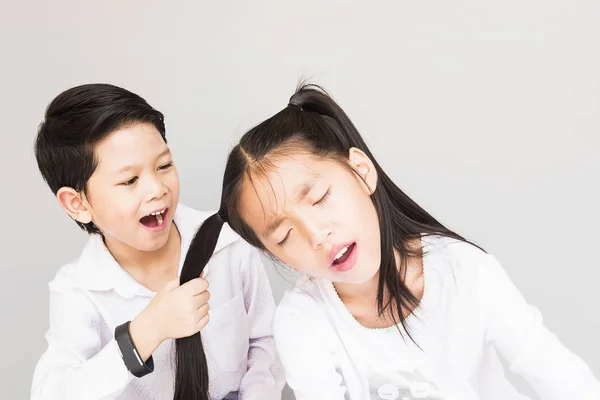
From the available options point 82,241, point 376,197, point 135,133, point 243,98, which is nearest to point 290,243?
point 376,197

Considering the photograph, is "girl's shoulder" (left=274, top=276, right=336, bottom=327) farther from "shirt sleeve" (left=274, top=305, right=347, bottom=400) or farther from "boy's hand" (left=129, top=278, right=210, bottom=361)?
"boy's hand" (left=129, top=278, right=210, bottom=361)

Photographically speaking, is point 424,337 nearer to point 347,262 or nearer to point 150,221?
point 347,262

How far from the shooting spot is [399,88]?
1869mm

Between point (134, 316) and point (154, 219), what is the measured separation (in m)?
0.19

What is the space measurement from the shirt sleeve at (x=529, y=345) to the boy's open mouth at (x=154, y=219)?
519mm

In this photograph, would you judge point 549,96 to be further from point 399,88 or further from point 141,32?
point 141,32

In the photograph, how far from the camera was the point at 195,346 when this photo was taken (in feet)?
4.43

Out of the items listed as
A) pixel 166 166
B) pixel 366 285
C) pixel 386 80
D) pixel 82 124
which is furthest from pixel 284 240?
pixel 386 80

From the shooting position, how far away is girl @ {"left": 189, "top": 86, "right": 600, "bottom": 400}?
1.14m

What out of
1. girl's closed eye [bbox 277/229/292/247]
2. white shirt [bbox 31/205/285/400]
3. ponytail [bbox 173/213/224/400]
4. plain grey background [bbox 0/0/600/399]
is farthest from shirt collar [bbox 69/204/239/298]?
plain grey background [bbox 0/0/600/399]

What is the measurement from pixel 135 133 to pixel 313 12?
0.69 meters

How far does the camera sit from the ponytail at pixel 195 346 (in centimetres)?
132

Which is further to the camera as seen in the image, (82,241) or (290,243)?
(82,241)

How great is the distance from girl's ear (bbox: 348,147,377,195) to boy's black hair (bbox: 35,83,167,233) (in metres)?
0.37
